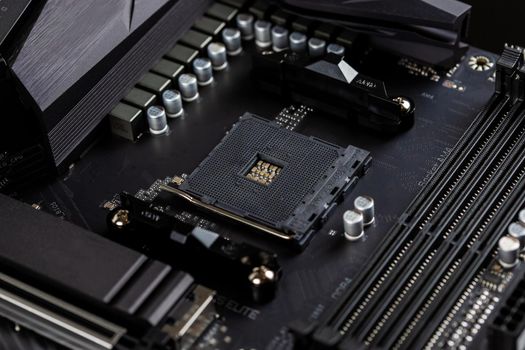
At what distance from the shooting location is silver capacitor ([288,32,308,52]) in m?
8.09

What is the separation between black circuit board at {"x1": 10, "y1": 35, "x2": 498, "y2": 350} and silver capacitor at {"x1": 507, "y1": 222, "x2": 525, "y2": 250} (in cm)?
34

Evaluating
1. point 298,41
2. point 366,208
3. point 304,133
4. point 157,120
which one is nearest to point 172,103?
point 157,120

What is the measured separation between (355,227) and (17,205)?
1905 millimetres

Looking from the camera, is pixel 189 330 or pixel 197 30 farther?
pixel 197 30

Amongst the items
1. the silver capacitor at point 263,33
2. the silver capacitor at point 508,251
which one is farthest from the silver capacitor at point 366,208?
the silver capacitor at point 263,33

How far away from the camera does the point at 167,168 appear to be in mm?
7402

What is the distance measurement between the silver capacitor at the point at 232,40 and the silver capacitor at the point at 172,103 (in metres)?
→ 0.65

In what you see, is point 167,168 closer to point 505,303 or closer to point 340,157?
point 340,157

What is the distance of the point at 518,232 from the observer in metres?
6.62

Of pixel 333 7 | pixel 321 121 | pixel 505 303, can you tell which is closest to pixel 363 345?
pixel 505 303

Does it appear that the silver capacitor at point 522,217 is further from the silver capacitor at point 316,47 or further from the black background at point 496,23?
the black background at point 496,23

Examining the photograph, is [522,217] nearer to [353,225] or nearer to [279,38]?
[353,225]

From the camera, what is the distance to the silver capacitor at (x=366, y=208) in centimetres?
689

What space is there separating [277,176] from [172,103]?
95 cm
